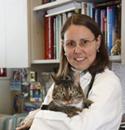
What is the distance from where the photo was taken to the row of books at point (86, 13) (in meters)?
1.47

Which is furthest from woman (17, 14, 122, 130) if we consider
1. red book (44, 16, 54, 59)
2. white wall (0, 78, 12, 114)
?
white wall (0, 78, 12, 114)

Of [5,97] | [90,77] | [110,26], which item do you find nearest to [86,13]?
[110,26]

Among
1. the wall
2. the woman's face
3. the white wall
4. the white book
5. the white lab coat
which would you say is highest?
the white book

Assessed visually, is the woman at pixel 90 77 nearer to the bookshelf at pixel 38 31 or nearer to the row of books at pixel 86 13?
the row of books at pixel 86 13

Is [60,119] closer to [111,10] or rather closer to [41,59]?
[111,10]

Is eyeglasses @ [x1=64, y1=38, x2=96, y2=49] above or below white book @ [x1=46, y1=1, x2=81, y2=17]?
below

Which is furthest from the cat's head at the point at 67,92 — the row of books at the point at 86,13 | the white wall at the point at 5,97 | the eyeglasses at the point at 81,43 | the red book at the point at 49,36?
the white wall at the point at 5,97

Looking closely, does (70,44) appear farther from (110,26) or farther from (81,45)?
(110,26)

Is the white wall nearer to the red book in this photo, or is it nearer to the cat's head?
the red book

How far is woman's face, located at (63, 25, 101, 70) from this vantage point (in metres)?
1.21

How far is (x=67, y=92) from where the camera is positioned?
119 centimetres

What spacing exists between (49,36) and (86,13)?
14.6 inches

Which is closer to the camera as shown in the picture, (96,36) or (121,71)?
(96,36)

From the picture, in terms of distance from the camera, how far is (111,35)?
147cm
